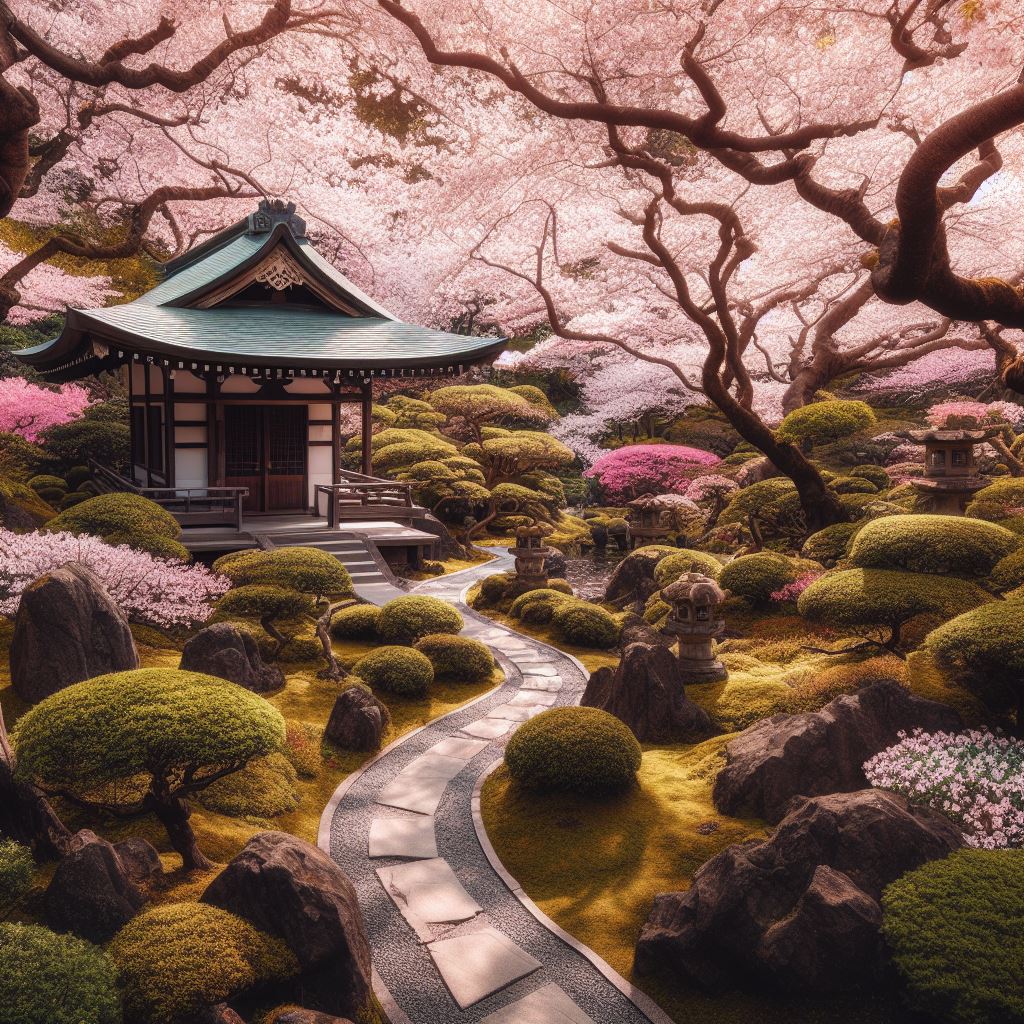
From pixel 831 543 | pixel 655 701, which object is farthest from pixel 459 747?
pixel 831 543

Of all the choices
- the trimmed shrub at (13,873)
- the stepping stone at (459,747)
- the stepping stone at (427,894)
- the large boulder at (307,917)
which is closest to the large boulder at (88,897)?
the trimmed shrub at (13,873)

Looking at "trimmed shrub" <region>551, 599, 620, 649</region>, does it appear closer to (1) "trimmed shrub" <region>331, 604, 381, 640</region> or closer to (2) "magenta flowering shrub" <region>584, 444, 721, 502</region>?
(1) "trimmed shrub" <region>331, 604, 381, 640</region>

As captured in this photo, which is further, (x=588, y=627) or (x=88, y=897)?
(x=588, y=627)

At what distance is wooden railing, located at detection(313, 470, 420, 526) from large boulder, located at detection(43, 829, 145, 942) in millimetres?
14912

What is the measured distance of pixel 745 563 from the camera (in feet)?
47.8

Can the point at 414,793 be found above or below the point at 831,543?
below

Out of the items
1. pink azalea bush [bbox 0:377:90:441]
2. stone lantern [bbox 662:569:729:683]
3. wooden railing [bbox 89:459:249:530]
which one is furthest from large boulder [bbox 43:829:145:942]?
pink azalea bush [bbox 0:377:90:441]

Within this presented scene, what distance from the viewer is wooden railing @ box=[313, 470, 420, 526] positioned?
68.7 ft

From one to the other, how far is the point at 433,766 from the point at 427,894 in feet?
9.16

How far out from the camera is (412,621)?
14.0 m

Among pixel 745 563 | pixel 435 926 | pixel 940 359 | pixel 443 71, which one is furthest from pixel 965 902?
pixel 940 359

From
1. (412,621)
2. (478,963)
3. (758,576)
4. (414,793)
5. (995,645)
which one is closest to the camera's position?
(478,963)

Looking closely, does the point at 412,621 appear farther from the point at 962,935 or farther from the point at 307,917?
the point at 962,935

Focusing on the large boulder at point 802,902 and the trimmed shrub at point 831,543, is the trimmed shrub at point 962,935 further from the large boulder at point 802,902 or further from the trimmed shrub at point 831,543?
the trimmed shrub at point 831,543
